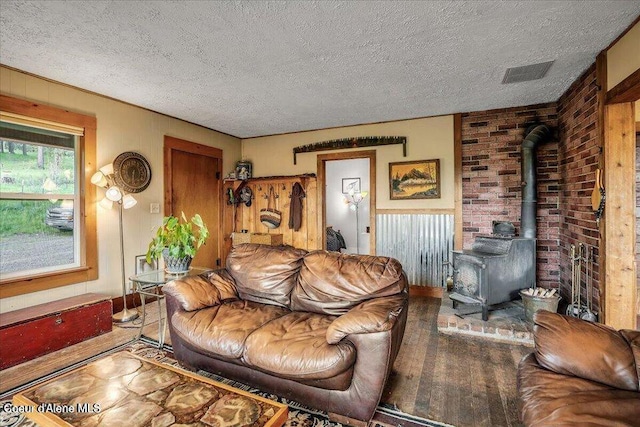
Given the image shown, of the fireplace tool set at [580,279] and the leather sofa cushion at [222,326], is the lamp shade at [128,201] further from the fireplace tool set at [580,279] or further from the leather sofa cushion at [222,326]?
the fireplace tool set at [580,279]

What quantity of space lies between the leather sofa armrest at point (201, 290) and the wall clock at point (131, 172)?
1926 mm

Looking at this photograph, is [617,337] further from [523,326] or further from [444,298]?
[444,298]

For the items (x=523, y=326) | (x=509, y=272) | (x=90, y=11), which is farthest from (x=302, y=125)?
(x=523, y=326)

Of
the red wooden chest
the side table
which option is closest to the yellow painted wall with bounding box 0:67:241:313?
the red wooden chest

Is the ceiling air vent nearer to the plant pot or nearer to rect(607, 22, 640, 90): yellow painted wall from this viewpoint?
rect(607, 22, 640, 90): yellow painted wall

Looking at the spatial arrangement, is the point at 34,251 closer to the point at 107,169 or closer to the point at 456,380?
the point at 107,169

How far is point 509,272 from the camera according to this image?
3088mm

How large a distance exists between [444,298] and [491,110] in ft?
8.13

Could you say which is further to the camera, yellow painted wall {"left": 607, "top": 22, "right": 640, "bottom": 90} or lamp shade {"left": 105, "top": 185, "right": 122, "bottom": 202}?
lamp shade {"left": 105, "top": 185, "right": 122, "bottom": 202}

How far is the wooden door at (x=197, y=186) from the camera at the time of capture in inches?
168

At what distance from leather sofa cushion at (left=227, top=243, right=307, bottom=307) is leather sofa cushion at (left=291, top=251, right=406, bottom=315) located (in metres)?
0.09

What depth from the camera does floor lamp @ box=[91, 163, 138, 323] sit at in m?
3.28

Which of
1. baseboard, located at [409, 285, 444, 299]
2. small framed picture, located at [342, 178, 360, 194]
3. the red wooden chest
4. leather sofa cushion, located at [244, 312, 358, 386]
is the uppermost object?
small framed picture, located at [342, 178, 360, 194]

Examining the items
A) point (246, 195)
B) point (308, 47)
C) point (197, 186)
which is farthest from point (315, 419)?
point (246, 195)
